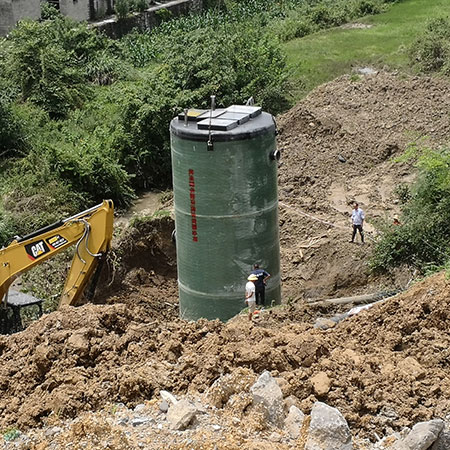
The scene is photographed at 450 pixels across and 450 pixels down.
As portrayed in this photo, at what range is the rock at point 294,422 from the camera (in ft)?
28.8

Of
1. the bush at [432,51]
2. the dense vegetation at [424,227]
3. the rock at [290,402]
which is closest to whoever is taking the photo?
the rock at [290,402]

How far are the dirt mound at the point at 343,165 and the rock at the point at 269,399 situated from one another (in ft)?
28.2

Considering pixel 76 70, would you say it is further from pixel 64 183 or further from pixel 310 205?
pixel 310 205

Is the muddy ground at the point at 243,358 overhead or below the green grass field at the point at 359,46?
overhead

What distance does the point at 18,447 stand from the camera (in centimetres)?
888

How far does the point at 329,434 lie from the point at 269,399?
29.7 inches

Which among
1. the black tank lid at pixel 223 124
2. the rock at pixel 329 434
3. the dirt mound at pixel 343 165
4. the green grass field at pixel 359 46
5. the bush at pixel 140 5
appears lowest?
the dirt mound at pixel 343 165

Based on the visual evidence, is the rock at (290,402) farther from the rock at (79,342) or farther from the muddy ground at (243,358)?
the rock at (79,342)

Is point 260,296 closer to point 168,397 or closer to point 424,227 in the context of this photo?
point 424,227

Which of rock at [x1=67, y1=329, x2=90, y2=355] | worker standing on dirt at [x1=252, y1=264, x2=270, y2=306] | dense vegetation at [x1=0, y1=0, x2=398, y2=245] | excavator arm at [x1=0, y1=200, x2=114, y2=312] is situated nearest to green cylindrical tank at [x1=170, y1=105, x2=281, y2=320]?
worker standing on dirt at [x1=252, y1=264, x2=270, y2=306]

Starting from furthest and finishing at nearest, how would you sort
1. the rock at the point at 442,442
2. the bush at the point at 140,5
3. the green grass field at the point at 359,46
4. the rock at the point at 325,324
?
the bush at the point at 140,5, the green grass field at the point at 359,46, the rock at the point at 325,324, the rock at the point at 442,442

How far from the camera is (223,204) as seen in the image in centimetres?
1439

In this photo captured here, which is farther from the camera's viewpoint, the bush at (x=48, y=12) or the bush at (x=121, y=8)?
the bush at (x=121, y=8)

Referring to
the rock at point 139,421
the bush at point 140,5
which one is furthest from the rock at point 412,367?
the bush at point 140,5
